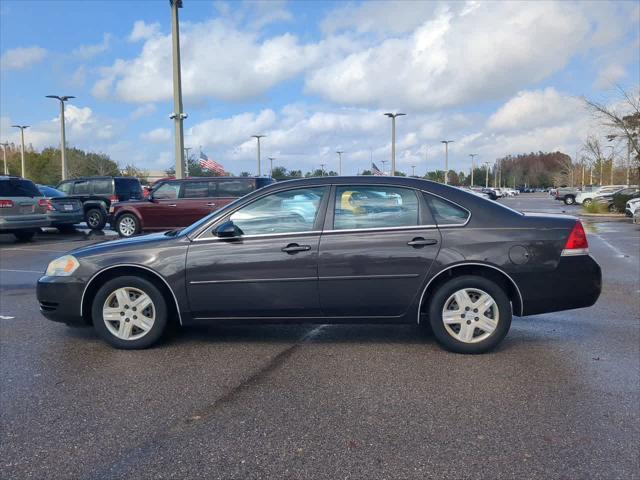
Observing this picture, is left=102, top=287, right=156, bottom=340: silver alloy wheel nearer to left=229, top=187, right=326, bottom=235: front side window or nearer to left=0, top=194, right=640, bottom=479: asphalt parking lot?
left=0, top=194, right=640, bottom=479: asphalt parking lot

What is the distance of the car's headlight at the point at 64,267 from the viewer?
5.19 metres

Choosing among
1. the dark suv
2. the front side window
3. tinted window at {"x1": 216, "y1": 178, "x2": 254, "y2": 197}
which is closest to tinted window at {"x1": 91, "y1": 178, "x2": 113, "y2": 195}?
the dark suv

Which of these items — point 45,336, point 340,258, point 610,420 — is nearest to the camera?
point 610,420

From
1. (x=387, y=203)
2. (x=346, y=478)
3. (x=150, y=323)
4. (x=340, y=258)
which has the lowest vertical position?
(x=346, y=478)

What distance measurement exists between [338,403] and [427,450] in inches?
32.9

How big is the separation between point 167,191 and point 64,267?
11.1 m

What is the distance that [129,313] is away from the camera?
516 centimetres

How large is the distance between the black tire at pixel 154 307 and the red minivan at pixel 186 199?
10274mm

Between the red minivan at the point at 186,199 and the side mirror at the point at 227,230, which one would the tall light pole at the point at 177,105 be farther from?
the side mirror at the point at 227,230

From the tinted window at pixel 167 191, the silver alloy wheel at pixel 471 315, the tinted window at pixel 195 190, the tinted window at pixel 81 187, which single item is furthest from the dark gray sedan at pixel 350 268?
the tinted window at pixel 81 187

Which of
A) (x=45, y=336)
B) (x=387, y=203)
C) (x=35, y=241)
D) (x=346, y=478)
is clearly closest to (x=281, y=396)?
(x=346, y=478)

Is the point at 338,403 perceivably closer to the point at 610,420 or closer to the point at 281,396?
the point at 281,396

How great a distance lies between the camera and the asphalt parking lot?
315 centimetres

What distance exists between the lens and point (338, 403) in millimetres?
3955
